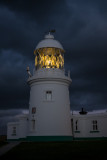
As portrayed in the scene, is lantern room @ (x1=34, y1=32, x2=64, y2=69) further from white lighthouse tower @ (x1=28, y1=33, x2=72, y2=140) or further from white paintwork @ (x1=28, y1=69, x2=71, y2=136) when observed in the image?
white paintwork @ (x1=28, y1=69, x2=71, y2=136)

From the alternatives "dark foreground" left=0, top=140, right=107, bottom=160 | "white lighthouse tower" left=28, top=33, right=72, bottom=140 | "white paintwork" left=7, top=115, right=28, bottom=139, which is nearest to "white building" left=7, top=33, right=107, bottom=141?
"white lighthouse tower" left=28, top=33, right=72, bottom=140

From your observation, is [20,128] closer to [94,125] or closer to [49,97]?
[49,97]

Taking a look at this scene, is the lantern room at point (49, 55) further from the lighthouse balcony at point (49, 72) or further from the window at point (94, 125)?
the window at point (94, 125)

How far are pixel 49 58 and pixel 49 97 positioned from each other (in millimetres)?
5250

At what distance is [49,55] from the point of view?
1136 inches

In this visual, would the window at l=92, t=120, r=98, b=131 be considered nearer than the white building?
No

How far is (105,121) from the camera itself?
29.3 m

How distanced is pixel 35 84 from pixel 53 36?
317 inches

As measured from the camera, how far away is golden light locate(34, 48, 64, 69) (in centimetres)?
2850

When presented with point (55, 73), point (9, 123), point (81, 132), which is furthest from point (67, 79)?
point (9, 123)

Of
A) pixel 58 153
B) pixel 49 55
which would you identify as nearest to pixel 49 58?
pixel 49 55

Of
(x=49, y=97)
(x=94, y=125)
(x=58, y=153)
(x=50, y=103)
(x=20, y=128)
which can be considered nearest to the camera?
(x=58, y=153)

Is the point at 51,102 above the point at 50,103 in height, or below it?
above

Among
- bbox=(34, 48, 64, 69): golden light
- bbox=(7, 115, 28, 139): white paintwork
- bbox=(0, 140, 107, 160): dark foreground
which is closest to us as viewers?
bbox=(0, 140, 107, 160): dark foreground
